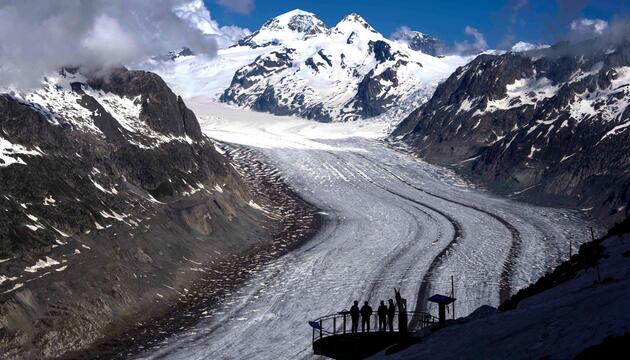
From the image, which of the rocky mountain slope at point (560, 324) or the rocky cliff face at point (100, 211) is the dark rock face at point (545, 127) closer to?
the rocky cliff face at point (100, 211)

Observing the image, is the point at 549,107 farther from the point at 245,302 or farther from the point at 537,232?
the point at 245,302

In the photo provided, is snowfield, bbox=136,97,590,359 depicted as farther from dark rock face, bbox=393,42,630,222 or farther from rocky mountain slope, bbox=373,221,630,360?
rocky mountain slope, bbox=373,221,630,360

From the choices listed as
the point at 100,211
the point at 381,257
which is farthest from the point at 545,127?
the point at 100,211

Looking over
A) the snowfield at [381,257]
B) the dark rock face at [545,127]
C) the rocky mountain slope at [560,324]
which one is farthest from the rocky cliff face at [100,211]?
the dark rock face at [545,127]

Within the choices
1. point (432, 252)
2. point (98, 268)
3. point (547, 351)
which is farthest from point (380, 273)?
point (547, 351)

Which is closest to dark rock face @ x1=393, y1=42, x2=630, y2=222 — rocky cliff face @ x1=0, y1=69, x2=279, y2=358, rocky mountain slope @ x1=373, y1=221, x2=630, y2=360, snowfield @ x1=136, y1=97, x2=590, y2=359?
snowfield @ x1=136, y1=97, x2=590, y2=359

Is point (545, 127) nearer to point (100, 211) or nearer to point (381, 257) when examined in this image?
point (381, 257)
